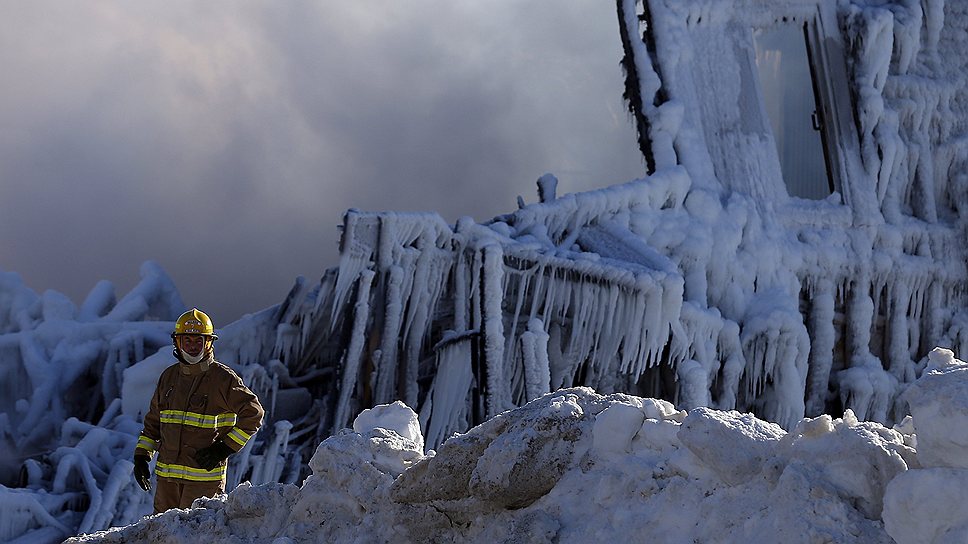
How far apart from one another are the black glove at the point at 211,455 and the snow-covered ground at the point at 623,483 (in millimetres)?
1203

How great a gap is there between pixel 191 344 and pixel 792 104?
13.4 meters

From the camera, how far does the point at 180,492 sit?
19.0 feet

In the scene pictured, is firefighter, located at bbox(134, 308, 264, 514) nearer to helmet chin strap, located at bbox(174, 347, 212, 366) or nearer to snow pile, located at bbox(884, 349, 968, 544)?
helmet chin strap, located at bbox(174, 347, 212, 366)

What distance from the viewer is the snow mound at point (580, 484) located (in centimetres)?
Answer: 288

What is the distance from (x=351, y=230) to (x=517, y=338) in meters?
2.23

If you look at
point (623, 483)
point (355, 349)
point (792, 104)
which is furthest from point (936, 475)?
A: point (792, 104)

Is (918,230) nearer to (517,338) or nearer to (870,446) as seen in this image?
(517,338)

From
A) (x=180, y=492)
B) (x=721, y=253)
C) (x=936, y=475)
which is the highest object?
(x=721, y=253)

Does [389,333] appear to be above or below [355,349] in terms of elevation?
above

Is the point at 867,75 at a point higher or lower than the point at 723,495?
higher

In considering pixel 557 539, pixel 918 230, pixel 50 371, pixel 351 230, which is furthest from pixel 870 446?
pixel 918 230

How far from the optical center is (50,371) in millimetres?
12641

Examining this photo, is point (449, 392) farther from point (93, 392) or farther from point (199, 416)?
point (199, 416)

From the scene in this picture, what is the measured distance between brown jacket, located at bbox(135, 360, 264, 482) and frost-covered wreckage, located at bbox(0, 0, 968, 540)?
186 inches
